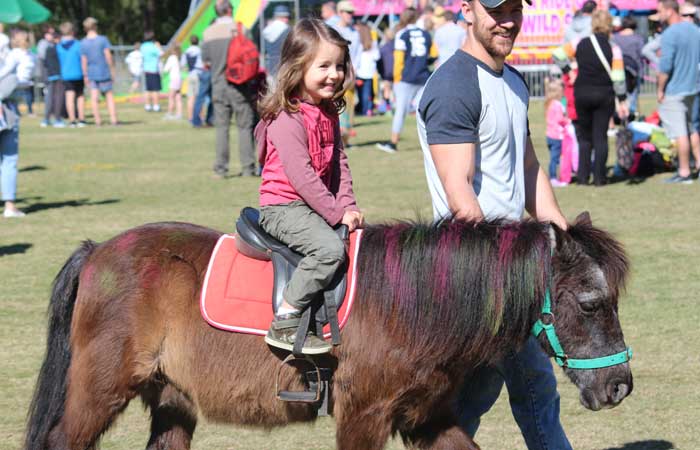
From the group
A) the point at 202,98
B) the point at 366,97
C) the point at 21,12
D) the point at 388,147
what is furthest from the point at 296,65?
the point at 21,12

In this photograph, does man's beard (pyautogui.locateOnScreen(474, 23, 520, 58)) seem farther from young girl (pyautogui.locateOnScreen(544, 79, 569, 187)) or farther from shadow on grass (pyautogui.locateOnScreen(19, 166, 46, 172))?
shadow on grass (pyautogui.locateOnScreen(19, 166, 46, 172))

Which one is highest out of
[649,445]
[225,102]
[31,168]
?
[225,102]

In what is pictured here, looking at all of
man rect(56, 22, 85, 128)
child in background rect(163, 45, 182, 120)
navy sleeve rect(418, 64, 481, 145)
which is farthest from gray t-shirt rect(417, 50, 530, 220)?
child in background rect(163, 45, 182, 120)

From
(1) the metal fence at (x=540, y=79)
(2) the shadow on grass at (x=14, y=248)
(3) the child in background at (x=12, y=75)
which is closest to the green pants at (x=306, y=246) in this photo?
(2) the shadow on grass at (x=14, y=248)

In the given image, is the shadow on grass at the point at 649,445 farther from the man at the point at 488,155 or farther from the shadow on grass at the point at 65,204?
the shadow on grass at the point at 65,204

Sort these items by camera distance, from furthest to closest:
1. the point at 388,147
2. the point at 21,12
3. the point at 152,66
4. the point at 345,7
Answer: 1. the point at 21,12
2. the point at 152,66
3. the point at 388,147
4. the point at 345,7

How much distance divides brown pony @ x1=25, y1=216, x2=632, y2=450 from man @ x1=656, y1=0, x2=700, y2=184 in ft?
36.0

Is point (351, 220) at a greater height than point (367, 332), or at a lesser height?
greater

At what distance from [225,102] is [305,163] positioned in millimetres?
12002

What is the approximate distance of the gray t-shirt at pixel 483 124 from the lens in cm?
436

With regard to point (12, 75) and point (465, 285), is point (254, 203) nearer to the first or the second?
point (12, 75)

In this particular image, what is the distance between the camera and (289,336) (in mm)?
4133

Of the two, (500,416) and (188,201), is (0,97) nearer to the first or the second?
(188,201)

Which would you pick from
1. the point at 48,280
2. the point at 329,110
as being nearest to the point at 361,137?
the point at 48,280
